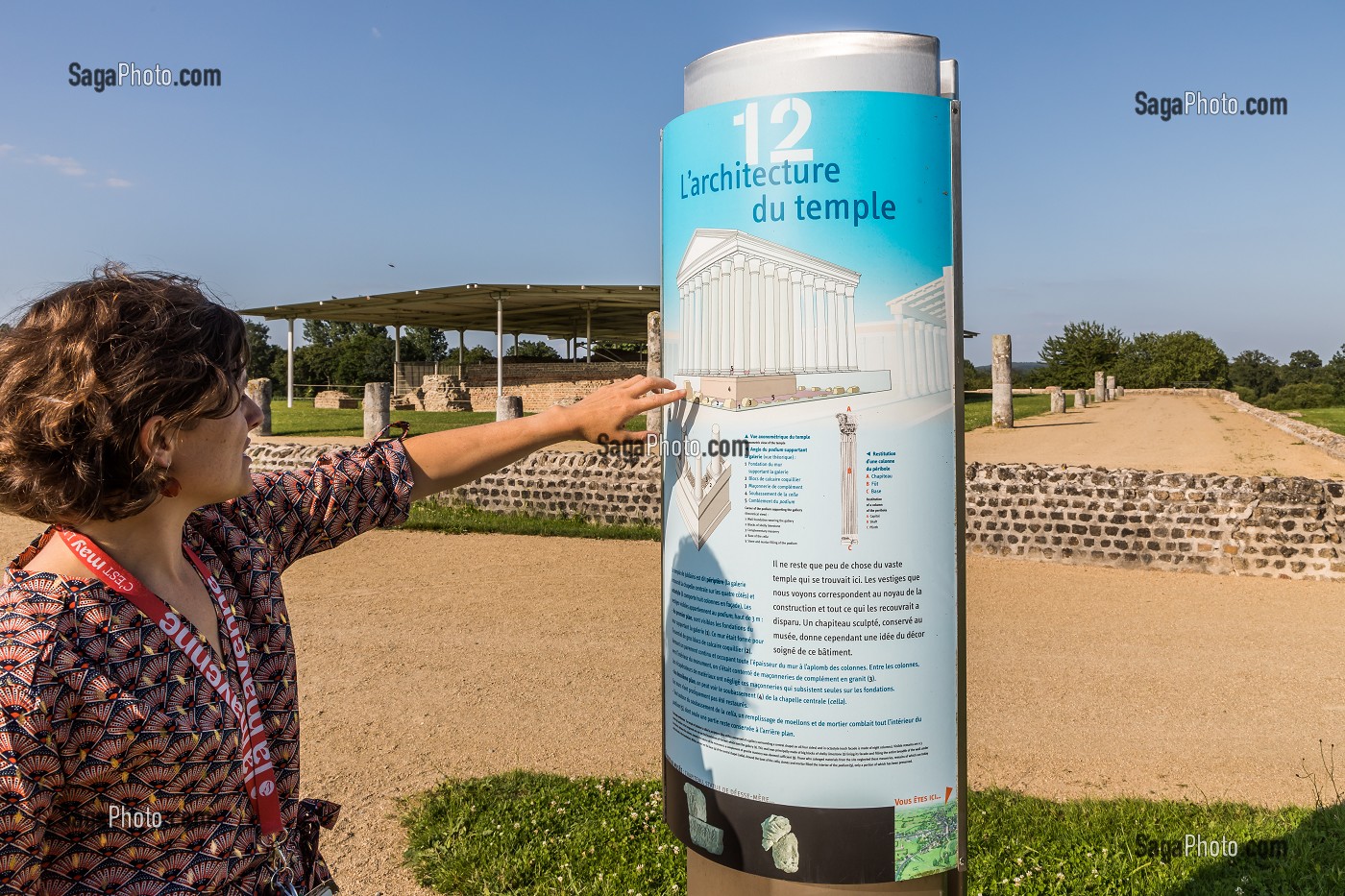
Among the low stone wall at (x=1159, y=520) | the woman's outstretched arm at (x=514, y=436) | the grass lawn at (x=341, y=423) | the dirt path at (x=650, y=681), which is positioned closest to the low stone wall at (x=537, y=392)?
the grass lawn at (x=341, y=423)

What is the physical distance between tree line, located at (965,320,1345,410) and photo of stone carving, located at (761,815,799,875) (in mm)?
59916

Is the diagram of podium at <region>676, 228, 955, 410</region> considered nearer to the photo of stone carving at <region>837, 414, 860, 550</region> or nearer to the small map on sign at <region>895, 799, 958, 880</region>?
the photo of stone carving at <region>837, 414, 860, 550</region>

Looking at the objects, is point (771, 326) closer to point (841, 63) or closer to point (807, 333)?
point (807, 333)

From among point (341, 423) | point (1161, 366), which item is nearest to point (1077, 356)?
point (1161, 366)

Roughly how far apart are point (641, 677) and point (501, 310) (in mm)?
21107

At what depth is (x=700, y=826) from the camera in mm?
2557

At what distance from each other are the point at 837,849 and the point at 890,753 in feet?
0.94

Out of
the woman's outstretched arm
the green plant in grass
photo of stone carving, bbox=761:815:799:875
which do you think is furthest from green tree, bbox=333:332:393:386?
photo of stone carving, bbox=761:815:799:875

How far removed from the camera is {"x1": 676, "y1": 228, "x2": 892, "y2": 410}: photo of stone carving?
7.64 ft

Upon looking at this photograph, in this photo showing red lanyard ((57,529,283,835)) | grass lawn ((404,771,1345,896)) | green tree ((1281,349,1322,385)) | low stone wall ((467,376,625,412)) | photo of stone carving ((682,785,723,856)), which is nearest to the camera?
red lanyard ((57,529,283,835))

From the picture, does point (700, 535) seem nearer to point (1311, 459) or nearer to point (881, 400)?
point (881, 400)

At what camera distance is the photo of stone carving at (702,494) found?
2436 millimetres

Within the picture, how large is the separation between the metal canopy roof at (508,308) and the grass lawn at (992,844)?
18.9 metres

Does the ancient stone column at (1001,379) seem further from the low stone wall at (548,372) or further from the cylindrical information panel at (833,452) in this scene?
the cylindrical information panel at (833,452)
